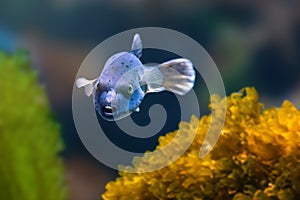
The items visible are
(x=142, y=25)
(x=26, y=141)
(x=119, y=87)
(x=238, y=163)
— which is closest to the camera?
(x=119, y=87)

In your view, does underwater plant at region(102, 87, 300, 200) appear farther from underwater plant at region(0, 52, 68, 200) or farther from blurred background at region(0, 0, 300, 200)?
underwater plant at region(0, 52, 68, 200)

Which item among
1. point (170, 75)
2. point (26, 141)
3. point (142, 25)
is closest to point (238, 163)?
point (170, 75)

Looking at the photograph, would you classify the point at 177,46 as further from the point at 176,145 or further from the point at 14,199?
the point at 14,199

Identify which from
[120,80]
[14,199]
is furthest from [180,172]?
[14,199]

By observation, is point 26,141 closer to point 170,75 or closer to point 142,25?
point 142,25

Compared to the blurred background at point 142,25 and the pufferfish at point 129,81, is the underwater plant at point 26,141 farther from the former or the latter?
the pufferfish at point 129,81

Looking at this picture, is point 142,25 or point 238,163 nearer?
point 238,163
